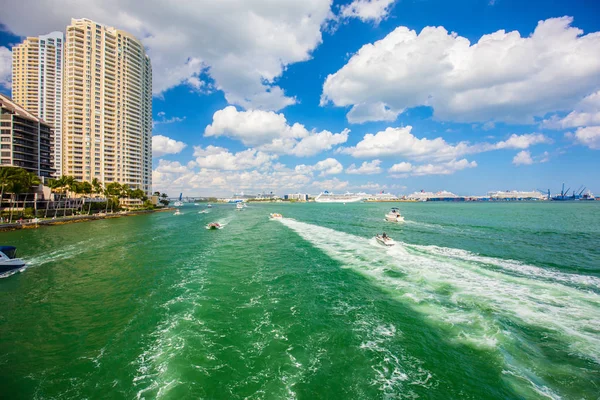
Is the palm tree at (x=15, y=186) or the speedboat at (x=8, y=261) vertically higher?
the palm tree at (x=15, y=186)

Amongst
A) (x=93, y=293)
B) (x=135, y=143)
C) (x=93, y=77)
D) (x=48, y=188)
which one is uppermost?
(x=93, y=77)

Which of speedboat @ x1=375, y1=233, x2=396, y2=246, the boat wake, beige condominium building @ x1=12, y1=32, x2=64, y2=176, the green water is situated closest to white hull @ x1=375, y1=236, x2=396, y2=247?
speedboat @ x1=375, y1=233, x2=396, y2=246

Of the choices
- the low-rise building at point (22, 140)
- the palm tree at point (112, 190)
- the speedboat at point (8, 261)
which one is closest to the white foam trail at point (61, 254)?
the speedboat at point (8, 261)

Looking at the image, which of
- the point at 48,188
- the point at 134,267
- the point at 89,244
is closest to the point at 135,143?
the point at 48,188

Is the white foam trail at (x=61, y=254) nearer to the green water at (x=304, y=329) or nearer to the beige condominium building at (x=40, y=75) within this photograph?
the green water at (x=304, y=329)

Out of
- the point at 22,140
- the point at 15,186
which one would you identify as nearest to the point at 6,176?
the point at 15,186

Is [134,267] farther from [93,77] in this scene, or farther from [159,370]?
[93,77]
